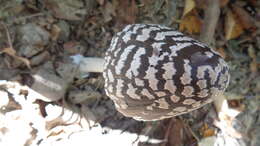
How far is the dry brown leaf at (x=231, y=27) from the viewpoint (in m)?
2.42

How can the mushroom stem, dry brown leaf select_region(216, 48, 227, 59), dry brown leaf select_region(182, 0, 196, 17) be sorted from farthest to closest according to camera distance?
dry brown leaf select_region(216, 48, 227, 59)
dry brown leaf select_region(182, 0, 196, 17)
the mushroom stem

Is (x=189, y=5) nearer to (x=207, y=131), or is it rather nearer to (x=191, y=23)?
(x=191, y=23)

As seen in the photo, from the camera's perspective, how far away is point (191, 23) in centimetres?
243

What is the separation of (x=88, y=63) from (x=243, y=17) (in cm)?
122

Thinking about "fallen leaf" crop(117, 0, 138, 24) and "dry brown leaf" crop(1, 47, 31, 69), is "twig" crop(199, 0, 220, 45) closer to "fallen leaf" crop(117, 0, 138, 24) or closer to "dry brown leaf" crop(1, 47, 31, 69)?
"fallen leaf" crop(117, 0, 138, 24)

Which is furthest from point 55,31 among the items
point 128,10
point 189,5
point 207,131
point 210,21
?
point 207,131

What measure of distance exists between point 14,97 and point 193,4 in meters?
1.47

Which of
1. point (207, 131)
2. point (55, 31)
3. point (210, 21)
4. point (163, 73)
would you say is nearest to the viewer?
point (163, 73)

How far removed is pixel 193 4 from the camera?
2.34 m

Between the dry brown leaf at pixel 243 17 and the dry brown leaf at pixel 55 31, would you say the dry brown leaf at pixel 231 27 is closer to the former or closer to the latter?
the dry brown leaf at pixel 243 17

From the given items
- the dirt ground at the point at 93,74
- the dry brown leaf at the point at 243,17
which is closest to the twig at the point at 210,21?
the dirt ground at the point at 93,74

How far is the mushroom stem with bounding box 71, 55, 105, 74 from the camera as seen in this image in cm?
222

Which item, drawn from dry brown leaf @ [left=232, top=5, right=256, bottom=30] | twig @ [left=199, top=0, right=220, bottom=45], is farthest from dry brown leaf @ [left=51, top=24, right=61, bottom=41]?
dry brown leaf @ [left=232, top=5, right=256, bottom=30]

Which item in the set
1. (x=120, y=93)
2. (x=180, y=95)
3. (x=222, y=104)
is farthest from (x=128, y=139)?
(x=180, y=95)
